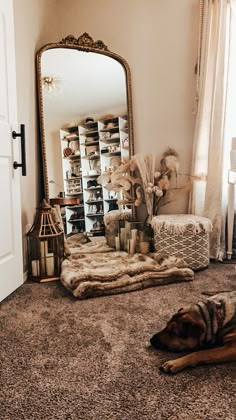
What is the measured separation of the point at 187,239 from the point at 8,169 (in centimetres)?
135

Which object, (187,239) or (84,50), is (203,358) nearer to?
(187,239)

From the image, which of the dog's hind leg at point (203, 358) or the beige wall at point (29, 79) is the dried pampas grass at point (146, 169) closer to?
the beige wall at point (29, 79)

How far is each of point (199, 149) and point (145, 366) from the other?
197 centimetres

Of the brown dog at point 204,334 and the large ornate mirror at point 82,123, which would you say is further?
the large ornate mirror at point 82,123

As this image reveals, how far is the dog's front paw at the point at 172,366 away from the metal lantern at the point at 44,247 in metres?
1.32

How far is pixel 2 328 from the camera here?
1.60 meters

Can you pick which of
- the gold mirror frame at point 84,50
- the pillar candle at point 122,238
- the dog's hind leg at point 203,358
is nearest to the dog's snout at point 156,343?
the dog's hind leg at point 203,358

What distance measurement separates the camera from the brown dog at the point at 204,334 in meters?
1.23

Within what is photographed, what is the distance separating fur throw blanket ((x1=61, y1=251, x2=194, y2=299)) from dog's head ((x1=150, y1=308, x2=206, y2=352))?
0.72 metres

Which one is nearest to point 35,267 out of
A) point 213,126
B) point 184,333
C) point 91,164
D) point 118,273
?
point 118,273

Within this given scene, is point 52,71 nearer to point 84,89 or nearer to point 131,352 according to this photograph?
point 84,89

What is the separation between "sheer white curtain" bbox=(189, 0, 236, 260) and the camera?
2.60 metres

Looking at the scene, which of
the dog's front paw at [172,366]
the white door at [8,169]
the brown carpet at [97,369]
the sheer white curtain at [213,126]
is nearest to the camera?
the brown carpet at [97,369]

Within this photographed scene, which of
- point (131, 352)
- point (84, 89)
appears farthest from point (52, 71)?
point (131, 352)
